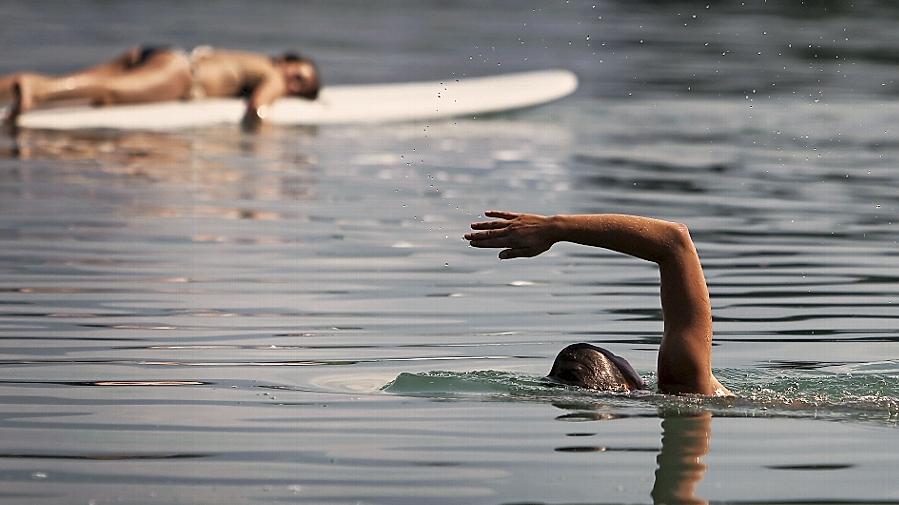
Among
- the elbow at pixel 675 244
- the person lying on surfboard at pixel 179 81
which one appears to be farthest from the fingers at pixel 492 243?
the person lying on surfboard at pixel 179 81

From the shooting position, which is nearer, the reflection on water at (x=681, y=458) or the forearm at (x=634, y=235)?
the reflection on water at (x=681, y=458)

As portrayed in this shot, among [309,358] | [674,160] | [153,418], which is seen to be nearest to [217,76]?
[674,160]

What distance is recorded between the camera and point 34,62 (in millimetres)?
23969

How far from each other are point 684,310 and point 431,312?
2.45 meters

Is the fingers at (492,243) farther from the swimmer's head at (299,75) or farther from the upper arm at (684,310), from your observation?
the swimmer's head at (299,75)

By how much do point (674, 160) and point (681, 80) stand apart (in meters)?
8.71

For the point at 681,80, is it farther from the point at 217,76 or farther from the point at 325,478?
the point at 325,478

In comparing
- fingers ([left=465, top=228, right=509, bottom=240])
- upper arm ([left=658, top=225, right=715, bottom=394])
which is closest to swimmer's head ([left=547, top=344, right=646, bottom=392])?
upper arm ([left=658, top=225, right=715, bottom=394])

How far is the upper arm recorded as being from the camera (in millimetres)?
6035

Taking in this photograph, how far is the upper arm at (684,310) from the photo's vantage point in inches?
238

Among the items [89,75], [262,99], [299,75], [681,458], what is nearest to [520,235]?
[681,458]

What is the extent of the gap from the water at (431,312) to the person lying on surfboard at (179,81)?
40 cm

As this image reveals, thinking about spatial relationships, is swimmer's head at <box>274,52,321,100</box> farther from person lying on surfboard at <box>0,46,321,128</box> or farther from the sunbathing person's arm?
the sunbathing person's arm

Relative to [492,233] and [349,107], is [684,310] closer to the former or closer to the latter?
[492,233]
